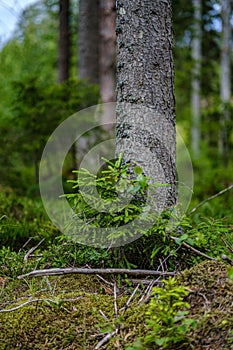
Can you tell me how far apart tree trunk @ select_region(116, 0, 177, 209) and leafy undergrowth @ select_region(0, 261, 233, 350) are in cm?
75

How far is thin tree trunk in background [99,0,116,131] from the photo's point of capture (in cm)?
710

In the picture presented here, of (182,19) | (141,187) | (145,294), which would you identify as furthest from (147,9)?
(182,19)

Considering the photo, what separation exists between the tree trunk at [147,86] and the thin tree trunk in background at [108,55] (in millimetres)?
4149

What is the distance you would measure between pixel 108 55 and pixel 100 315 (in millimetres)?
5898

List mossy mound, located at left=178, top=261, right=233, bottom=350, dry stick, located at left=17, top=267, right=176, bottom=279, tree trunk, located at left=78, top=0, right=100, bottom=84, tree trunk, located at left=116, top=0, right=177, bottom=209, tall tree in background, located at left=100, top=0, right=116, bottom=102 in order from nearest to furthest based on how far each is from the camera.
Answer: mossy mound, located at left=178, top=261, right=233, bottom=350
dry stick, located at left=17, top=267, right=176, bottom=279
tree trunk, located at left=116, top=0, right=177, bottom=209
tall tree in background, located at left=100, top=0, right=116, bottom=102
tree trunk, located at left=78, top=0, right=100, bottom=84

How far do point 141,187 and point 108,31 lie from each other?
212 inches

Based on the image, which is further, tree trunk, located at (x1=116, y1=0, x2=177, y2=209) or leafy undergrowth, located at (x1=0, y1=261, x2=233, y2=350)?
tree trunk, located at (x1=116, y1=0, x2=177, y2=209)

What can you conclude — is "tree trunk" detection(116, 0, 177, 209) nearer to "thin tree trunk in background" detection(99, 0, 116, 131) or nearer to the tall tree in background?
"thin tree trunk in background" detection(99, 0, 116, 131)

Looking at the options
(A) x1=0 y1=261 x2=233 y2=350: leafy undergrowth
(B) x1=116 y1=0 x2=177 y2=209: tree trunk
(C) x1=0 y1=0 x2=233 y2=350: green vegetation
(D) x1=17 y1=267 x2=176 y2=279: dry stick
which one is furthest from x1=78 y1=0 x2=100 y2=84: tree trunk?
(A) x1=0 y1=261 x2=233 y2=350: leafy undergrowth

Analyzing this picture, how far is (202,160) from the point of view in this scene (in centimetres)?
1291

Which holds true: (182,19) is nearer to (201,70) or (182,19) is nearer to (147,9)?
(201,70)

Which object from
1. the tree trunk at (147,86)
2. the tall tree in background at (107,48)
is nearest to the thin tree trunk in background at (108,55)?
the tall tree in background at (107,48)

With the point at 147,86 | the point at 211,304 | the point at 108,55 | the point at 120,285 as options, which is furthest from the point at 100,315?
the point at 108,55

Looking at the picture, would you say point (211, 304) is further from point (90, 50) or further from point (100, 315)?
point (90, 50)
